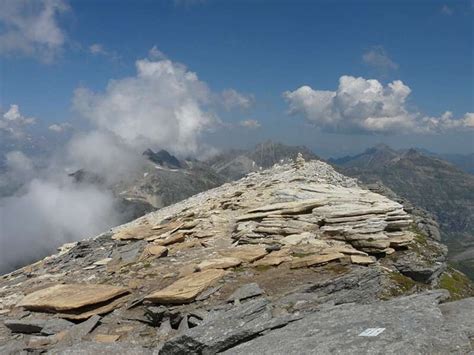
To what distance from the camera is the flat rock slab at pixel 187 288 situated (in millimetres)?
20594

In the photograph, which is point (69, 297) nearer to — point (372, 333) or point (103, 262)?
point (103, 262)

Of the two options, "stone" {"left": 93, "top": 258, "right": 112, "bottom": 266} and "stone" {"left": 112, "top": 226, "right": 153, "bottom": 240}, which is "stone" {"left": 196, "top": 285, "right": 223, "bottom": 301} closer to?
"stone" {"left": 93, "top": 258, "right": 112, "bottom": 266}

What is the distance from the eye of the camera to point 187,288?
21.5 metres

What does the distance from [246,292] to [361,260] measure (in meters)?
8.23

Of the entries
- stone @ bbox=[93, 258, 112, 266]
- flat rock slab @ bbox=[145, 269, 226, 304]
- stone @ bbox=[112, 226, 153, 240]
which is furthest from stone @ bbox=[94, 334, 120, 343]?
stone @ bbox=[112, 226, 153, 240]

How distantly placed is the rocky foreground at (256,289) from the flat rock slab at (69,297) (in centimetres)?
7

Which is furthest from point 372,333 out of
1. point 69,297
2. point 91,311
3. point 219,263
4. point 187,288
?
point 69,297

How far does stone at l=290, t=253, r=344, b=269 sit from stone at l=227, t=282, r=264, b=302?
14.9ft

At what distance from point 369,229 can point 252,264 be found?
8797 millimetres

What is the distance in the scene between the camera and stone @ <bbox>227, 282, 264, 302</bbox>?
19781 millimetres

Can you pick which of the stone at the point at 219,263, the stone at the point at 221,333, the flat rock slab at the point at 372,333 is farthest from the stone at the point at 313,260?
the flat rock slab at the point at 372,333

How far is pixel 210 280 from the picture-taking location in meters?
22.2

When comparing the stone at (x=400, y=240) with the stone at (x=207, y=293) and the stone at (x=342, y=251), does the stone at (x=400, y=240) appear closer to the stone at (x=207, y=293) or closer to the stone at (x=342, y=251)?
the stone at (x=342, y=251)

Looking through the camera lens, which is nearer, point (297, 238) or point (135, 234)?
point (297, 238)
